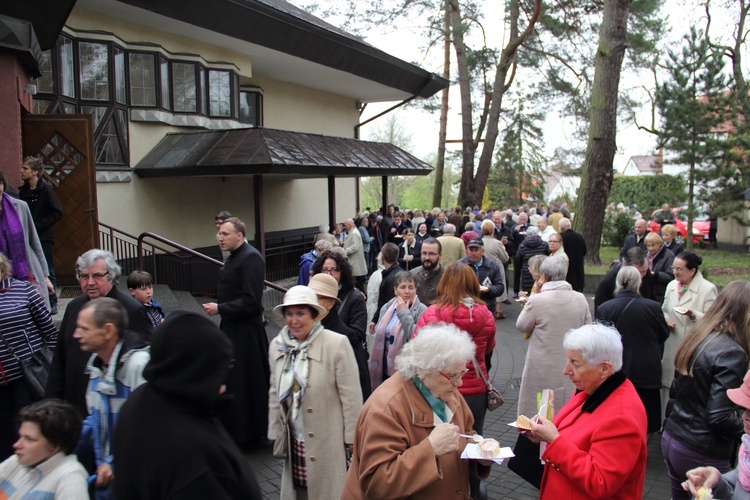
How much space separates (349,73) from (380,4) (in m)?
6.64

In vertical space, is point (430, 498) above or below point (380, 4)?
below

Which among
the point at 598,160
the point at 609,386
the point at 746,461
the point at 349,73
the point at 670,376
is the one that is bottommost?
the point at 670,376

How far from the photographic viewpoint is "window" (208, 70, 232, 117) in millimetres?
14656

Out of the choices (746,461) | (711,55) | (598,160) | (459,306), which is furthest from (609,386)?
(711,55)

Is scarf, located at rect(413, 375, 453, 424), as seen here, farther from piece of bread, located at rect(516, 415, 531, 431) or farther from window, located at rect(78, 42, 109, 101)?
window, located at rect(78, 42, 109, 101)

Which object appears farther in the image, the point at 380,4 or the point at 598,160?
the point at 380,4

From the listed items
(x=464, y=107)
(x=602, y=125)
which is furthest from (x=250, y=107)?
(x=464, y=107)

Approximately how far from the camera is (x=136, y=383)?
329 centimetres

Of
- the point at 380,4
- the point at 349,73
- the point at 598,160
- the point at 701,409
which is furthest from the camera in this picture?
the point at 380,4

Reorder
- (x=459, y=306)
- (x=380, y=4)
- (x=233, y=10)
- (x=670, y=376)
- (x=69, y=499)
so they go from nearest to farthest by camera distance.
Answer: (x=69, y=499), (x=459, y=306), (x=670, y=376), (x=233, y=10), (x=380, y=4)

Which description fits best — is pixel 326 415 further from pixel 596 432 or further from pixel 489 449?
pixel 596 432

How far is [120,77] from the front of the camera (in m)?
12.4

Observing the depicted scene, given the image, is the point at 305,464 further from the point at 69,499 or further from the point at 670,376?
the point at 670,376

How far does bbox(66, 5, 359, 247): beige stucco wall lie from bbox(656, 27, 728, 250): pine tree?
464 inches
